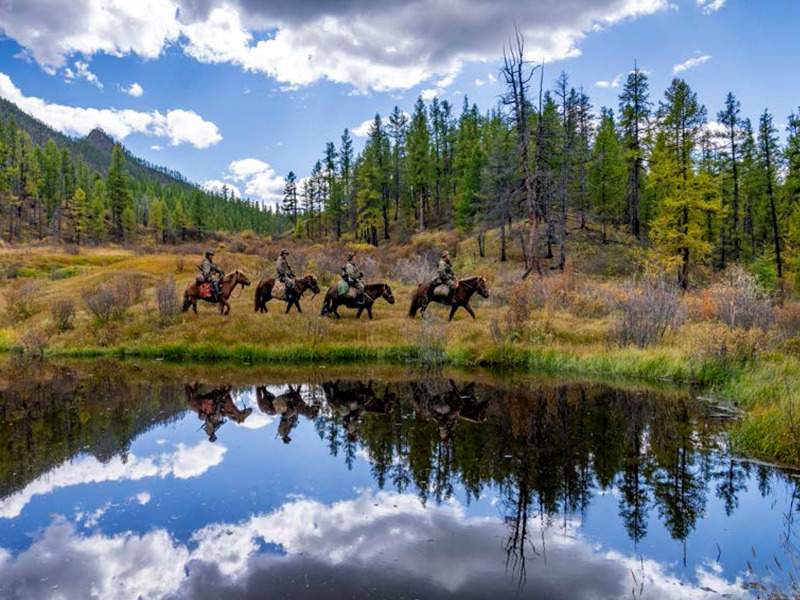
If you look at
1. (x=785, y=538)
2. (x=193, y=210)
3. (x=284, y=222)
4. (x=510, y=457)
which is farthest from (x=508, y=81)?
(x=284, y=222)

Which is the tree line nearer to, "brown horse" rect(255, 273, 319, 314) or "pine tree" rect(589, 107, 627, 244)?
"brown horse" rect(255, 273, 319, 314)

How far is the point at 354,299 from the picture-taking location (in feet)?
65.6

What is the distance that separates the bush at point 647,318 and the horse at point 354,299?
29.7 ft

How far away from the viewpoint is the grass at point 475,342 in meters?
12.8

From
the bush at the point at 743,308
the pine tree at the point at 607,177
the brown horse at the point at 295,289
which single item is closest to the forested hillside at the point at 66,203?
the brown horse at the point at 295,289

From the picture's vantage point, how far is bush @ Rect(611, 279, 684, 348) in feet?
51.7

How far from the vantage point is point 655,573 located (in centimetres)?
530

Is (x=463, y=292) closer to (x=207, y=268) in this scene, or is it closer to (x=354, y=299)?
(x=354, y=299)

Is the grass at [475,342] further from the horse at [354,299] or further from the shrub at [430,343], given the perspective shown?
the horse at [354,299]

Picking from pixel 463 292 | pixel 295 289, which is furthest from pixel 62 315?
pixel 463 292

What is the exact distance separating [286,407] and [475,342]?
7459mm

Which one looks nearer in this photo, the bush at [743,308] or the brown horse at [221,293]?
the bush at [743,308]

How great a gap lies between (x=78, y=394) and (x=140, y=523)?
341 inches

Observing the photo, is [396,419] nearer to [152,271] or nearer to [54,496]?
[54,496]
